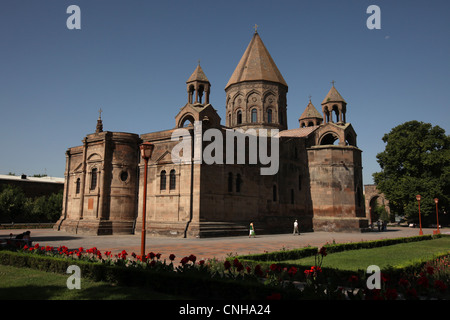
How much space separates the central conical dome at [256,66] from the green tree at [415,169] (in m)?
17.7

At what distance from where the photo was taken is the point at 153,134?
28688 mm

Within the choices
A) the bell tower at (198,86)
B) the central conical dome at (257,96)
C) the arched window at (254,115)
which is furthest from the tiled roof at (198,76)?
the arched window at (254,115)

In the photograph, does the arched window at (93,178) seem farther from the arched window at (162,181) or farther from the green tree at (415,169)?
the green tree at (415,169)

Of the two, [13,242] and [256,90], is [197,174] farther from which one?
[256,90]

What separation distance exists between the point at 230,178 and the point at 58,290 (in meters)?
20.4

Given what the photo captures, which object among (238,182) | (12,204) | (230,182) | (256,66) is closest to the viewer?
(230,182)

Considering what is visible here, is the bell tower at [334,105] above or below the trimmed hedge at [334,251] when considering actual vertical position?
above

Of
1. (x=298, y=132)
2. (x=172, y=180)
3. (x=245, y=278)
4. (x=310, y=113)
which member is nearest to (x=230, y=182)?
(x=172, y=180)

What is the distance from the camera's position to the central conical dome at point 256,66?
38.4 m

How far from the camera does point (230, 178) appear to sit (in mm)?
27891

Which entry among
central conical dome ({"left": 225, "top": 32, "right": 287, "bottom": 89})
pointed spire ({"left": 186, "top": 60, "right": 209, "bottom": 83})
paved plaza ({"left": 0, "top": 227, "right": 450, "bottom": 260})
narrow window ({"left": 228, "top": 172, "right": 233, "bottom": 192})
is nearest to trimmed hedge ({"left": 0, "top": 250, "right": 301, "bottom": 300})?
paved plaza ({"left": 0, "top": 227, "right": 450, "bottom": 260})

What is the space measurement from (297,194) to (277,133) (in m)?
7.21

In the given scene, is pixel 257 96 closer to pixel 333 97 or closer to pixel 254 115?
pixel 254 115

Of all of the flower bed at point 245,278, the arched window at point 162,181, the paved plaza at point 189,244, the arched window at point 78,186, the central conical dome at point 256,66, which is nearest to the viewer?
the flower bed at point 245,278
